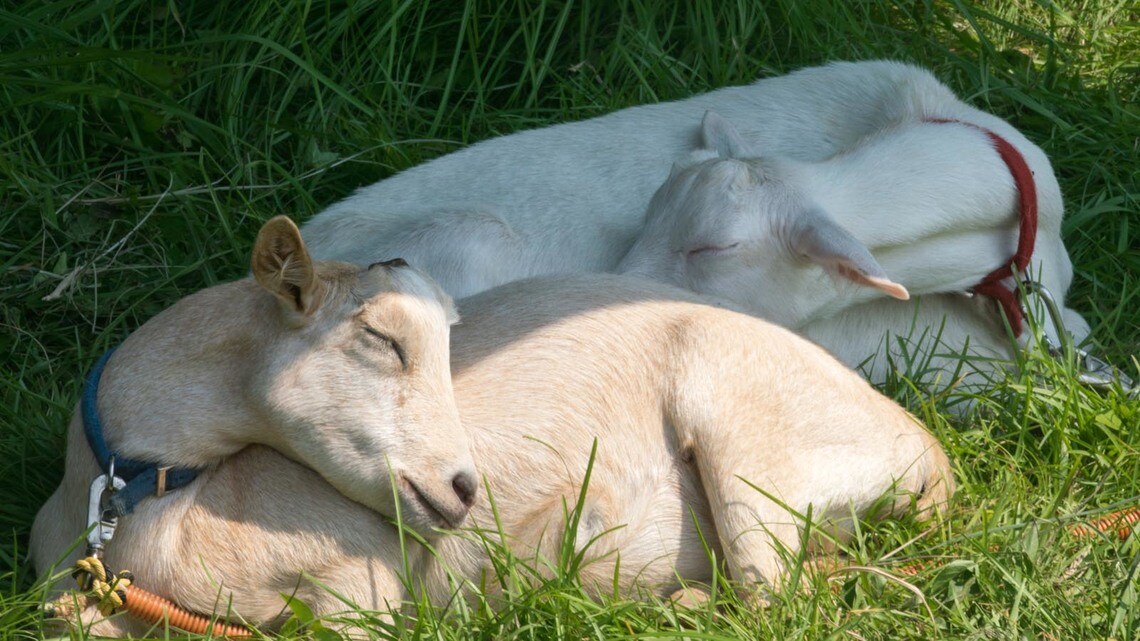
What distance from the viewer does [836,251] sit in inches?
145

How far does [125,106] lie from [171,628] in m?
2.51

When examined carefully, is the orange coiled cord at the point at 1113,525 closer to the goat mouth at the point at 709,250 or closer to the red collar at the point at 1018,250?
the red collar at the point at 1018,250

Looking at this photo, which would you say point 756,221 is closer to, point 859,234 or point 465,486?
point 859,234

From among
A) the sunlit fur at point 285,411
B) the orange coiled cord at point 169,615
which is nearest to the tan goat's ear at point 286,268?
the sunlit fur at point 285,411

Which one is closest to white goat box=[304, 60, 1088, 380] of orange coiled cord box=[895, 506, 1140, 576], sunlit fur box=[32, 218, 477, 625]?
orange coiled cord box=[895, 506, 1140, 576]

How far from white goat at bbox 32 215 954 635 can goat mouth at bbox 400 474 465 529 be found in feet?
0.04

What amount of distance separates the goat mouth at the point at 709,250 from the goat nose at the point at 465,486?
4.16 ft

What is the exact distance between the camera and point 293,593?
9.37ft

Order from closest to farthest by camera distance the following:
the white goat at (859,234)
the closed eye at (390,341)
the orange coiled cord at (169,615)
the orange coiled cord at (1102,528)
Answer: the orange coiled cord at (169,615), the closed eye at (390,341), the orange coiled cord at (1102,528), the white goat at (859,234)

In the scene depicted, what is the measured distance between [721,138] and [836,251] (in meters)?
0.80

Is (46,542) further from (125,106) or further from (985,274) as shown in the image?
(985,274)

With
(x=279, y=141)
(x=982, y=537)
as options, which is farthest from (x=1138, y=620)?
(x=279, y=141)

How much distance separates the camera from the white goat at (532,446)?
284cm

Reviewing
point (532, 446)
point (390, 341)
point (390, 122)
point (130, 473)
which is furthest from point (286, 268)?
point (390, 122)
